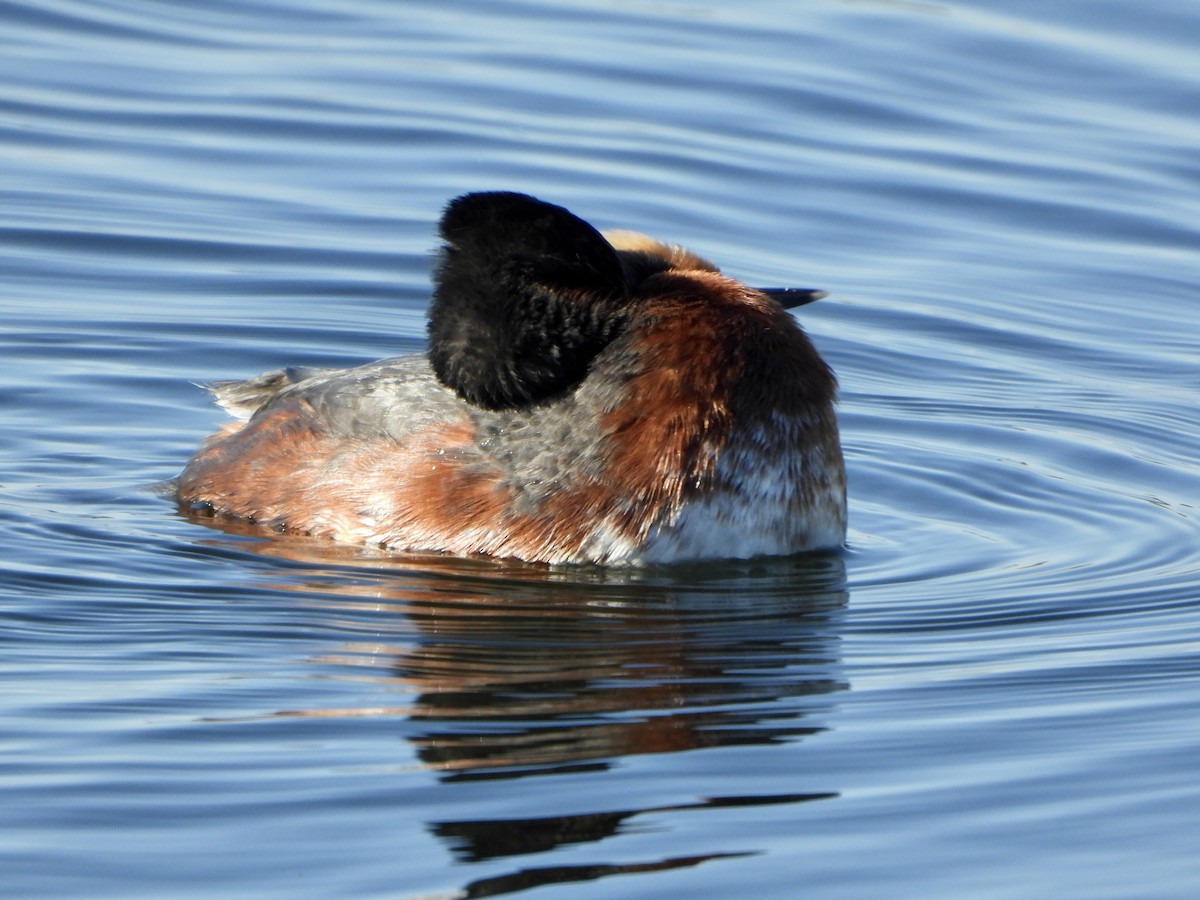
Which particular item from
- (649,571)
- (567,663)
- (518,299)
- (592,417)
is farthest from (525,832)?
(518,299)

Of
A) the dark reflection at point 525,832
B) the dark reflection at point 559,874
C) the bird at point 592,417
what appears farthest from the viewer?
the bird at point 592,417

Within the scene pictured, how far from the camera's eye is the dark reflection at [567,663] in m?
6.36

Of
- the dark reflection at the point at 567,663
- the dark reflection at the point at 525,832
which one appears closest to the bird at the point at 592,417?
the dark reflection at the point at 567,663

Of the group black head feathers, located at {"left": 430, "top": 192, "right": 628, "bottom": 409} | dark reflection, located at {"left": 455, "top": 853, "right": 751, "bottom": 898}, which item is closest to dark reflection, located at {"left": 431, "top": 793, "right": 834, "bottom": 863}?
dark reflection, located at {"left": 455, "top": 853, "right": 751, "bottom": 898}

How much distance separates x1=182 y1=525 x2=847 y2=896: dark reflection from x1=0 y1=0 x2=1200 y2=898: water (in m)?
0.02

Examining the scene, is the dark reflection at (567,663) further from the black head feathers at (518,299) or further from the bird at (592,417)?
the black head feathers at (518,299)

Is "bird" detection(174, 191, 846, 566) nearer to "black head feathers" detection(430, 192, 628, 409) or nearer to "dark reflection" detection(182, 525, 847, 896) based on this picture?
"black head feathers" detection(430, 192, 628, 409)

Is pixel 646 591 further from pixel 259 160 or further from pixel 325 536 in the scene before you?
pixel 259 160

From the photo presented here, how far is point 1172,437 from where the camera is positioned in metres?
11.4

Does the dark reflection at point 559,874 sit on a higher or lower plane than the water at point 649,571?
lower

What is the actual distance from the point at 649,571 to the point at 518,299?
1.29m

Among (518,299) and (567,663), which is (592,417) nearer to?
(518,299)

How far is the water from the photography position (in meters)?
6.26

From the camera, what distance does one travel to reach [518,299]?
8.84 metres
